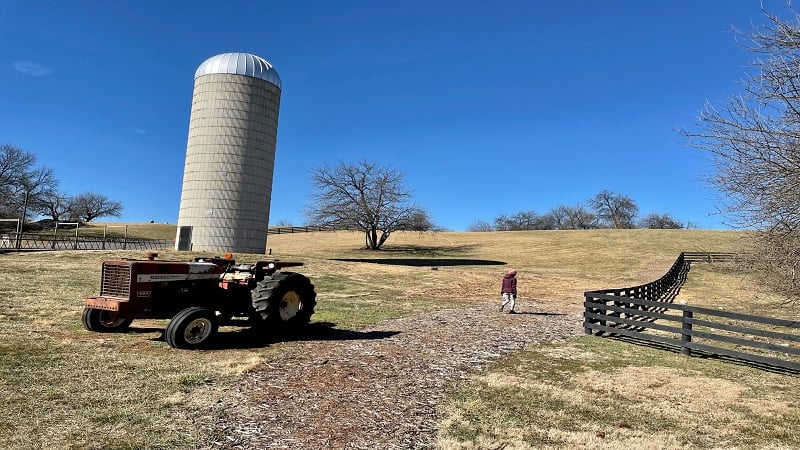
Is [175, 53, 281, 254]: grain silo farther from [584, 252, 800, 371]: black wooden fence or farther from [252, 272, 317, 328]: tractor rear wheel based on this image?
[584, 252, 800, 371]: black wooden fence

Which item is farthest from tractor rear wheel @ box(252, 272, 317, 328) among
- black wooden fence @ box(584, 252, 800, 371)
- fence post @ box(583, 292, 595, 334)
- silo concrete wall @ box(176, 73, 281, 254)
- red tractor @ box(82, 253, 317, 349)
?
silo concrete wall @ box(176, 73, 281, 254)

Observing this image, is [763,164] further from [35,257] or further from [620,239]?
[620,239]

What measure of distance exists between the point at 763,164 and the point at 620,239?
56.6 meters

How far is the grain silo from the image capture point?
33.4 metres

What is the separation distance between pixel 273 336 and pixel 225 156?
2528 centimetres

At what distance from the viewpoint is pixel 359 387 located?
23.7 ft

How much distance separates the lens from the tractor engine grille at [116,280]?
9.23 m

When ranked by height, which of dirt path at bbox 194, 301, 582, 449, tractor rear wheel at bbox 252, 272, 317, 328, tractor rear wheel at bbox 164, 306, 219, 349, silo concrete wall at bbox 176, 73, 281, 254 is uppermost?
silo concrete wall at bbox 176, 73, 281, 254

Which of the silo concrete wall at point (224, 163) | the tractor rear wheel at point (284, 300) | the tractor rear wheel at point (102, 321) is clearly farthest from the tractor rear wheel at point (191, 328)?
the silo concrete wall at point (224, 163)

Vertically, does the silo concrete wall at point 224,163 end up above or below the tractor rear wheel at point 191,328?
above

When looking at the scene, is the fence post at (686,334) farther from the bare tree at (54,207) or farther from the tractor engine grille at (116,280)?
the bare tree at (54,207)

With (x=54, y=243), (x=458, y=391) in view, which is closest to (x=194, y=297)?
(x=458, y=391)

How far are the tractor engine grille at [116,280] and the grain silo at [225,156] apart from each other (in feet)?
80.7

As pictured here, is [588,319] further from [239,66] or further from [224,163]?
[239,66]
